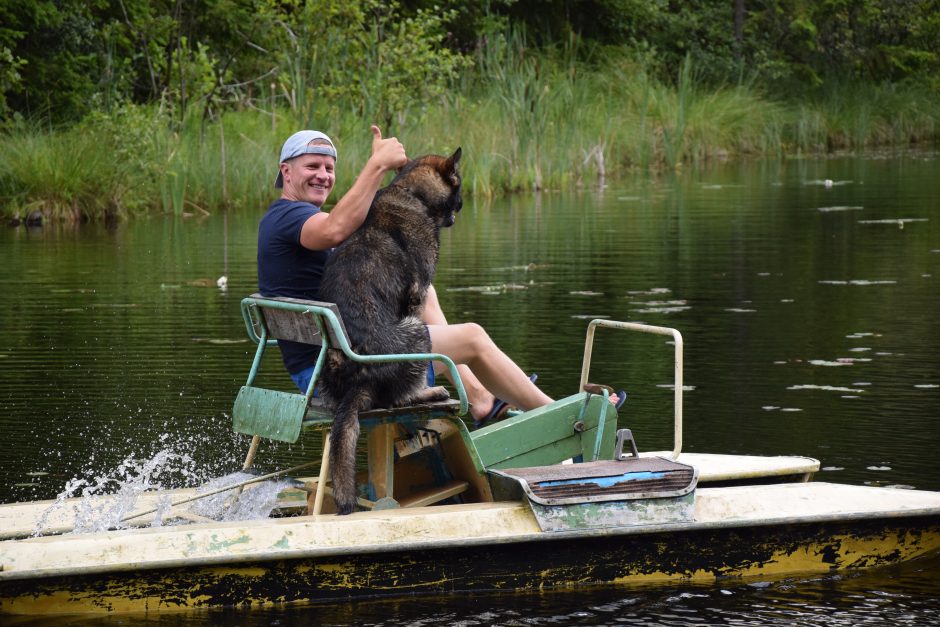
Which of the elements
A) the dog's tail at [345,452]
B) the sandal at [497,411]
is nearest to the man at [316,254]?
the sandal at [497,411]

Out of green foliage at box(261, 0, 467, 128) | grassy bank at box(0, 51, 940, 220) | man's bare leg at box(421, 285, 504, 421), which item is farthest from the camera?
green foliage at box(261, 0, 467, 128)

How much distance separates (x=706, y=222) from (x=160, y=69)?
14299 mm

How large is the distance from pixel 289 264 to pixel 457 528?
1404mm

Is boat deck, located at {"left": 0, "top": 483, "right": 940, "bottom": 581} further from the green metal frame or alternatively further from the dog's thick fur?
the green metal frame

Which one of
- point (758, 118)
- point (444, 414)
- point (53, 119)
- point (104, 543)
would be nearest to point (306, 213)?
point (444, 414)

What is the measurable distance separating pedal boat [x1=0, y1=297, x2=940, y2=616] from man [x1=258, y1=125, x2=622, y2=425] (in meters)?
0.18

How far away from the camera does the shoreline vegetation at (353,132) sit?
73.9 feet

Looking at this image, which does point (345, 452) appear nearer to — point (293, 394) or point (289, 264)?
point (293, 394)

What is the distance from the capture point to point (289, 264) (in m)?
6.52

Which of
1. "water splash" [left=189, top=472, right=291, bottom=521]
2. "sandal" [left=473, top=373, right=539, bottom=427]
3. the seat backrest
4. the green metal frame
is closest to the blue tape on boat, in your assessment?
the green metal frame

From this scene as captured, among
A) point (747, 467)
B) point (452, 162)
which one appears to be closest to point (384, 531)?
point (452, 162)

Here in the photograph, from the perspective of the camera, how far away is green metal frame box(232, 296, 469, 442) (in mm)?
5914

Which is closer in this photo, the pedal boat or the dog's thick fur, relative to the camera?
the pedal boat

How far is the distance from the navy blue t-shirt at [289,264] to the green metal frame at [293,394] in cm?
15
